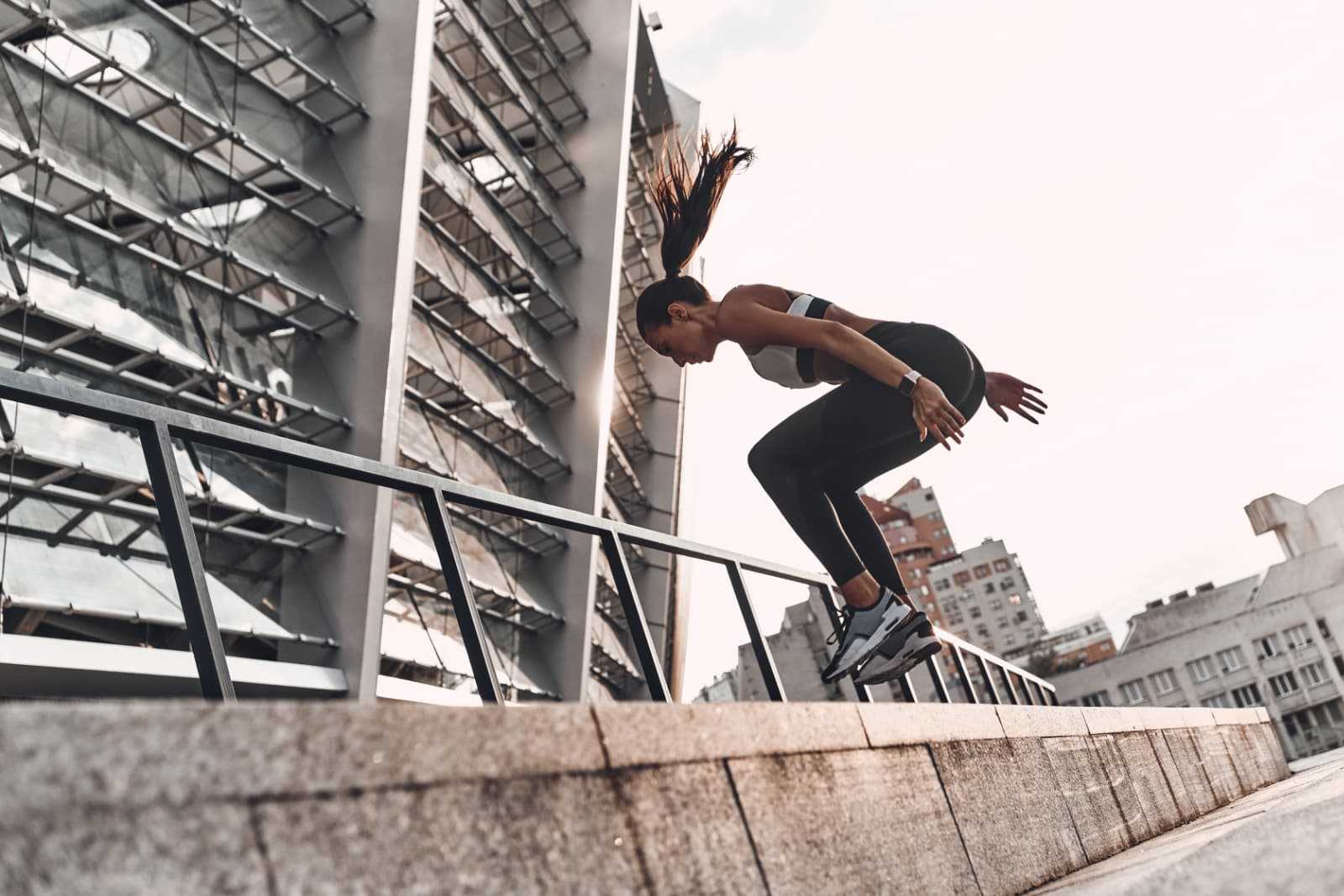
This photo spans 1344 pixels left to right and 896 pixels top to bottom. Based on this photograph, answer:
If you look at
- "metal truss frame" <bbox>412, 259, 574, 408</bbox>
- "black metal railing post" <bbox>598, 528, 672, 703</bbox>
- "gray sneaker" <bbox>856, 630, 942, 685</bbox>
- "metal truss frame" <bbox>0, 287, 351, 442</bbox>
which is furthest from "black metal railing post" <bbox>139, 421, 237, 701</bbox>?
"metal truss frame" <bbox>412, 259, 574, 408</bbox>

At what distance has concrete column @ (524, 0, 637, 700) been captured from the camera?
83.8 ft

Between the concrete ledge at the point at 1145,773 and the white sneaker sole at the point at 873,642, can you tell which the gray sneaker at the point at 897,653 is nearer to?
the white sneaker sole at the point at 873,642

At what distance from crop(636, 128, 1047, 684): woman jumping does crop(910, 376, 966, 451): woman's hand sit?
2 cm

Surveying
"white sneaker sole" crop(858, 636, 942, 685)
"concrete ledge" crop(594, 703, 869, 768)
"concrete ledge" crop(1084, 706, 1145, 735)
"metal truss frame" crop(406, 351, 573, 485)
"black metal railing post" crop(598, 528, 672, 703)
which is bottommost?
"concrete ledge" crop(1084, 706, 1145, 735)

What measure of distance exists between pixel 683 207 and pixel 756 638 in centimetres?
166

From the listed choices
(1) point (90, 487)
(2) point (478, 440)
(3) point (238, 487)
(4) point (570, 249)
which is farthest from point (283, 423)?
(4) point (570, 249)

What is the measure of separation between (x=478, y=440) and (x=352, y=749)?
24.2 meters

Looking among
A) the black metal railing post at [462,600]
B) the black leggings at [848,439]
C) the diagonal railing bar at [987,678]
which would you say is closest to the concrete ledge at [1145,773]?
the black leggings at [848,439]

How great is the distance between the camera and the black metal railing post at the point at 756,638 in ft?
13.4

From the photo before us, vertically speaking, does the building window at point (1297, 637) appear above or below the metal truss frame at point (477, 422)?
below

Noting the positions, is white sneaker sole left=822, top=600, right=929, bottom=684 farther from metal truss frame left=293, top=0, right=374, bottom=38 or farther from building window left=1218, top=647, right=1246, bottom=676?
building window left=1218, top=647, right=1246, bottom=676

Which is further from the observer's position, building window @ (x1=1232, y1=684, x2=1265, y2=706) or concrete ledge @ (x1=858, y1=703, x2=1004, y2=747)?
building window @ (x1=1232, y1=684, x2=1265, y2=706)

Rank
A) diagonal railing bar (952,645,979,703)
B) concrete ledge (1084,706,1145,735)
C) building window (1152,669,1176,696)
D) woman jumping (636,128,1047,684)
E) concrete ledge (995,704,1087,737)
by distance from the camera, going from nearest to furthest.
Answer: woman jumping (636,128,1047,684) < concrete ledge (995,704,1087,737) < concrete ledge (1084,706,1145,735) < diagonal railing bar (952,645,979,703) < building window (1152,669,1176,696)

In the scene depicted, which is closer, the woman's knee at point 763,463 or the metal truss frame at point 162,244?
the woman's knee at point 763,463
